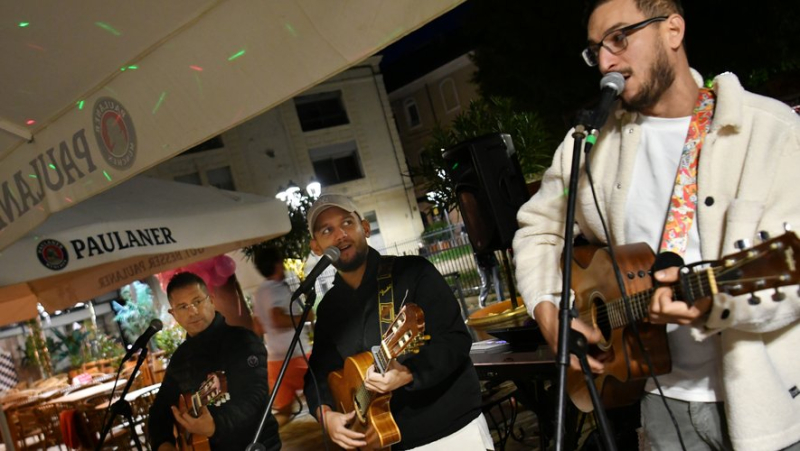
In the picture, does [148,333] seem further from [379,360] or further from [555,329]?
[555,329]

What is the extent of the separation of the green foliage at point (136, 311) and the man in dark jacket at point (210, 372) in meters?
1.15

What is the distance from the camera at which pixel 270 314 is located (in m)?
5.04

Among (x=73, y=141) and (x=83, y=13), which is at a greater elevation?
(x=83, y=13)

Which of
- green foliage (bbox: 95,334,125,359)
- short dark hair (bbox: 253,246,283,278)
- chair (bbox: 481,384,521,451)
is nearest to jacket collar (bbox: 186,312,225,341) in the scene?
chair (bbox: 481,384,521,451)

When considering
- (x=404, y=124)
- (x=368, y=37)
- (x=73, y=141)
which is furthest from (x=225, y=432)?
(x=404, y=124)

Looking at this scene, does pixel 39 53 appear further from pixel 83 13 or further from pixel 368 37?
pixel 368 37

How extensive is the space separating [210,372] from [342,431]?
103cm

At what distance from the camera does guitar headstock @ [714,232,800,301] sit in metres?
1.50

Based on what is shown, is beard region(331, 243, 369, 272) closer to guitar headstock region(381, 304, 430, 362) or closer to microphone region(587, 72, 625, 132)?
guitar headstock region(381, 304, 430, 362)

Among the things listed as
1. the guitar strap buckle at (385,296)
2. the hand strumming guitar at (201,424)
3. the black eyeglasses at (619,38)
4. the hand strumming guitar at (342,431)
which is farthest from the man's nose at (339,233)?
the black eyeglasses at (619,38)

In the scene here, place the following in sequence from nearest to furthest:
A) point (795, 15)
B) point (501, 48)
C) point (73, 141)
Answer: point (73, 141) → point (795, 15) → point (501, 48)

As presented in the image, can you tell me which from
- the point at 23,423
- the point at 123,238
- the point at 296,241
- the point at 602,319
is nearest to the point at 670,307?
the point at 602,319

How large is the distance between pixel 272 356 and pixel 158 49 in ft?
9.31

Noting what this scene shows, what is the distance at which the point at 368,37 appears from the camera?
1816 mm
